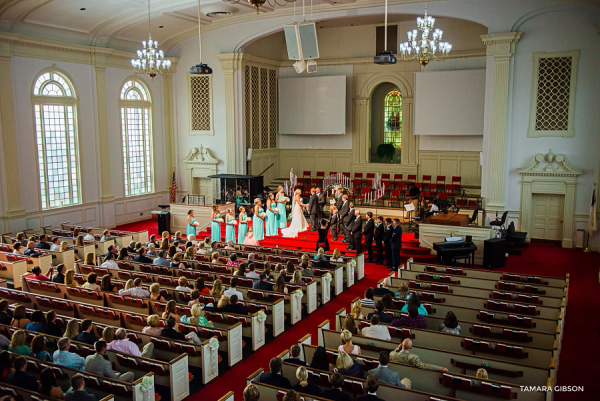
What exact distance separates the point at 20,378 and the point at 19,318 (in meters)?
1.89

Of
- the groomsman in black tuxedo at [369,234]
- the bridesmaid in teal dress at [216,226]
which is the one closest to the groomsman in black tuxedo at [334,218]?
the groomsman in black tuxedo at [369,234]

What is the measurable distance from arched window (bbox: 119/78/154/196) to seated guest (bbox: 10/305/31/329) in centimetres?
1234

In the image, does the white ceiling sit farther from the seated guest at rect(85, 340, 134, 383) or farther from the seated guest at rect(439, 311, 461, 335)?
the seated guest at rect(439, 311, 461, 335)

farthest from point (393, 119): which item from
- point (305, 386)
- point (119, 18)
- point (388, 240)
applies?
point (305, 386)

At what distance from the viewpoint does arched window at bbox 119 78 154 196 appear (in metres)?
19.4

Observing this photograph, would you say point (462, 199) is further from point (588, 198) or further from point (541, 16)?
point (541, 16)

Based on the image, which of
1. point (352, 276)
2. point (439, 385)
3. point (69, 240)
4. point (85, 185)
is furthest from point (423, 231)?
point (85, 185)

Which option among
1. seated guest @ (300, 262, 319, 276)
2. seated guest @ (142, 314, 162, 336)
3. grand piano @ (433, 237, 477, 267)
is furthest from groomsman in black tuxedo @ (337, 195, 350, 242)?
seated guest @ (142, 314, 162, 336)

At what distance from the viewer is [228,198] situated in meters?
19.0

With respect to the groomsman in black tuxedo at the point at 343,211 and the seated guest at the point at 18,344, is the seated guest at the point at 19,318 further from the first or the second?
the groomsman in black tuxedo at the point at 343,211

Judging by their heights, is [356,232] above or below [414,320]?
above

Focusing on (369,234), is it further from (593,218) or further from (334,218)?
(593,218)

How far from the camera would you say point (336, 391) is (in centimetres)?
533

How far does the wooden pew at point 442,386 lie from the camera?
17.7ft
